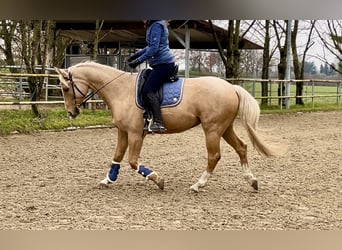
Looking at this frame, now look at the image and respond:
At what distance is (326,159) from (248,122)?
6.63 feet

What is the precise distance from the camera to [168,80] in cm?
307

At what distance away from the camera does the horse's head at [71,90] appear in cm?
310

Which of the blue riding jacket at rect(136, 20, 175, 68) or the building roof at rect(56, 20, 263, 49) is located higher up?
the building roof at rect(56, 20, 263, 49)

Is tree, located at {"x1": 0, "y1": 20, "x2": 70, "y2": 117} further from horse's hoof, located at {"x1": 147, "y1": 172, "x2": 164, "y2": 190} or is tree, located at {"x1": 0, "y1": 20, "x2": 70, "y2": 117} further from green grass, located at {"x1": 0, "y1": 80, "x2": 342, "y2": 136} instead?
horse's hoof, located at {"x1": 147, "y1": 172, "x2": 164, "y2": 190}

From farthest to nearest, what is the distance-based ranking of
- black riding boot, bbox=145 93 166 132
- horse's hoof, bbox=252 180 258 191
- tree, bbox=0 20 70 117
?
tree, bbox=0 20 70 117 → horse's hoof, bbox=252 180 258 191 → black riding boot, bbox=145 93 166 132

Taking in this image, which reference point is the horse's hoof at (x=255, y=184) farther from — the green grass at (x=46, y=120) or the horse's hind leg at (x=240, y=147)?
the green grass at (x=46, y=120)

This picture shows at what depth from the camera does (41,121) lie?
6.86 m

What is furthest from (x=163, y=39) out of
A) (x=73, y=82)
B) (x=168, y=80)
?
(x=73, y=82)

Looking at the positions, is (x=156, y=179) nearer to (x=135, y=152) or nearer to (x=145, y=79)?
(x=135, y=152)

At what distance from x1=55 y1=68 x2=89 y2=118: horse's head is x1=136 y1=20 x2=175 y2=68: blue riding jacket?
0.49 metres

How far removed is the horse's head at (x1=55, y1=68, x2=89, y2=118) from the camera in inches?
122

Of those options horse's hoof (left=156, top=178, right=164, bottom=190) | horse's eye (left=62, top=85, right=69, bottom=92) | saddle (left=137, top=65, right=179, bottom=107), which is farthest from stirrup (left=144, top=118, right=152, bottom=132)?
horse's eye (left=62, top=85, right=69, bottom=92)

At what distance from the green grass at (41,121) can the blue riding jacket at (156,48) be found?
398cm

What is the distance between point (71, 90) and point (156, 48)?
71 centimetres
